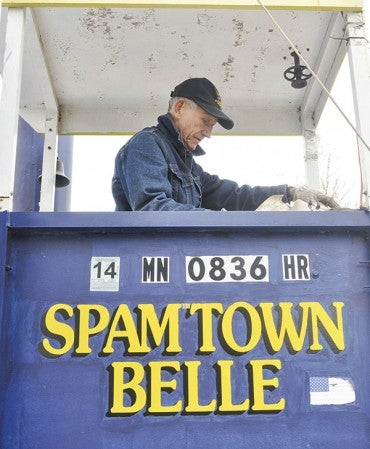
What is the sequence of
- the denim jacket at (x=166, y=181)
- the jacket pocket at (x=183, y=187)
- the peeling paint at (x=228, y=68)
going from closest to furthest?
the denim jacket at (x=166, y=181)
the jacket pocket at (x=183, y=187)
the peeling paint at (x=228, y=68)

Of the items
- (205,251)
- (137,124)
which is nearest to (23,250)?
(205,251)

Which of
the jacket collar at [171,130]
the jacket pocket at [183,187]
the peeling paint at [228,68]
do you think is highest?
the peeling paint at [228,68]

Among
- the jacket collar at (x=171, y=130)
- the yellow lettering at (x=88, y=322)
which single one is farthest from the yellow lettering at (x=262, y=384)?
the jacket collar at (x=171, y=130)

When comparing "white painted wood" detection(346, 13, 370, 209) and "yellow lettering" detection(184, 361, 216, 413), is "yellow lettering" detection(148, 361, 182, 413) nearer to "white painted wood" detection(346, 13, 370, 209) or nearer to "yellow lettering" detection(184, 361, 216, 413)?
"yellow lettering" detection(184, 361, 216, 413)

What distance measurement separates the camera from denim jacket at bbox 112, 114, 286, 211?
2.02 m

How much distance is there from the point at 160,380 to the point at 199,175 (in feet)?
5.12

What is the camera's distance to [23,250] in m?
1.73

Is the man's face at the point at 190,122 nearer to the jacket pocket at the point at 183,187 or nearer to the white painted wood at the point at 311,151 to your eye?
the jacket pocket at the point at 183,187

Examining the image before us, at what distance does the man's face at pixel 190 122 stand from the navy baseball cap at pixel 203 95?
41mm

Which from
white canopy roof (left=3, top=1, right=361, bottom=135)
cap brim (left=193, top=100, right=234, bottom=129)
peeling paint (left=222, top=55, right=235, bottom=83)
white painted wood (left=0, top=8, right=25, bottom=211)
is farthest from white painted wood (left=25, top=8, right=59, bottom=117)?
peeling paint (left=222, top=55, right=235, bottom=83)

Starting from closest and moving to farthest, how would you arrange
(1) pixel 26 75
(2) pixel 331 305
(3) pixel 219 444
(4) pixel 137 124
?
(3) pixel 219 444
(2) pixel 331 305
(1) pixel 26 75
(4) pixel 137 124

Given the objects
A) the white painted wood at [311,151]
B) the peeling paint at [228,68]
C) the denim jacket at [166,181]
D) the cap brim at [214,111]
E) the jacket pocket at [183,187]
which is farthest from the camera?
the white painted wood at [311,151]

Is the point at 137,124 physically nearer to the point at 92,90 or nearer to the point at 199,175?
the point at 92,90

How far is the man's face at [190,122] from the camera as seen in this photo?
8.68ft
